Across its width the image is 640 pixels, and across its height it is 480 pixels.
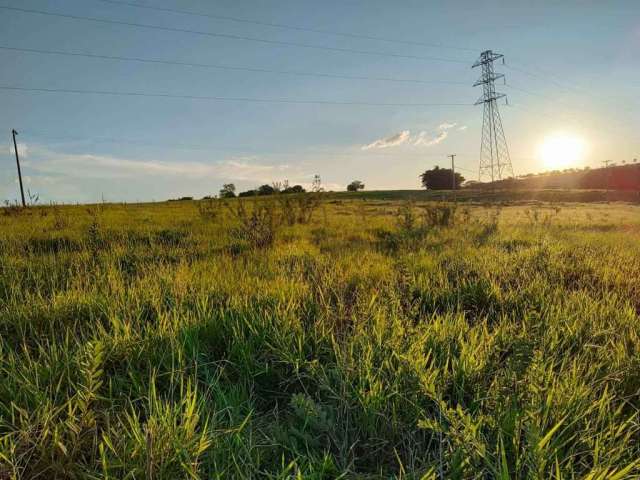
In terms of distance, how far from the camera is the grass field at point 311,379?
1.47 meters

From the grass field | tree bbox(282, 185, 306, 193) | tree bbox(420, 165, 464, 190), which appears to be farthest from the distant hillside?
the grass field

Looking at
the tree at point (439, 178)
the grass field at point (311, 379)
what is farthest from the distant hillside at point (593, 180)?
the grass field at point (311, 379)

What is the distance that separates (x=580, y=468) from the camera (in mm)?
1525

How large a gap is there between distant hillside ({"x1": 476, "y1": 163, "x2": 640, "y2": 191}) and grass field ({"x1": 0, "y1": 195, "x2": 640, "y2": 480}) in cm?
8087

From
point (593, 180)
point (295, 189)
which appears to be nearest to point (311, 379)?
point (295, 189)

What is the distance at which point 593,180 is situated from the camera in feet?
268

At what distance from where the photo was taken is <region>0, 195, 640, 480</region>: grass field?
1.47 meters

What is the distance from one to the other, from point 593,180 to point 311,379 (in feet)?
334

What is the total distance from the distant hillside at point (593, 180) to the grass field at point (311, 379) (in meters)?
80.9

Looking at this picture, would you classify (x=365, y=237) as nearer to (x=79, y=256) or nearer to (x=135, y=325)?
(x=79, y=256)

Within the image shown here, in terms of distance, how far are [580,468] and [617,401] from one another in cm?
70

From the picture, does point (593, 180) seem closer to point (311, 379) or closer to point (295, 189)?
point (295, 189)

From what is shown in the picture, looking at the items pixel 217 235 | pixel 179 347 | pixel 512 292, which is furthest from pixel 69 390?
pixel 217 235

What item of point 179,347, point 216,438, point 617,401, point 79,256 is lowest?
point 617,401
